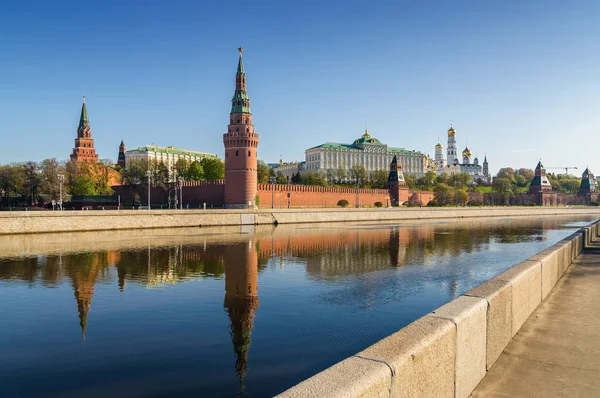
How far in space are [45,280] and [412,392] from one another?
50.0 ft

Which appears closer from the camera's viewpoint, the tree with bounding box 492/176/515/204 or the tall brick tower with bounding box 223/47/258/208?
the tall brick tower with bounding box 223/47/258/208

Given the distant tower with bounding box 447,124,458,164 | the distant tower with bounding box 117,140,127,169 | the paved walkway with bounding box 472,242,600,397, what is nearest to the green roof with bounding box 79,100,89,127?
the distant tower with bounding box 117,140,127,169

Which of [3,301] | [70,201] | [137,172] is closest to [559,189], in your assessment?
[137,172]

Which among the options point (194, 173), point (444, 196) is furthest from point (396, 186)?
point (194, 173)

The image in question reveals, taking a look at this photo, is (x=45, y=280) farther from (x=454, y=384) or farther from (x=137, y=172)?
(x=137, y=172)

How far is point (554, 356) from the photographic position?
4.89 meters

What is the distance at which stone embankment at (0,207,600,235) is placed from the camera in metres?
32.1

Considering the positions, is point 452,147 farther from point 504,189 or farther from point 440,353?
point 440,353

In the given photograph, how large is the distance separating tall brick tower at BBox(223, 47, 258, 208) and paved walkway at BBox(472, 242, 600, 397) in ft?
164

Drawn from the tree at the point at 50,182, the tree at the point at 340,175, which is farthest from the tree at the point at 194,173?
the tree at the point at 340,175

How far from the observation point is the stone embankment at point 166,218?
32094 mm

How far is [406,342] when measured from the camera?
11.3 ft

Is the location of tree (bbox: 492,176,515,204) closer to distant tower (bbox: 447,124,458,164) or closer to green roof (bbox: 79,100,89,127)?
distant tower (bbox: 447,124,458,164)

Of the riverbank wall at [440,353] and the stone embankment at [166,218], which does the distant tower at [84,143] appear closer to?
the stone embankment at [166,218]
